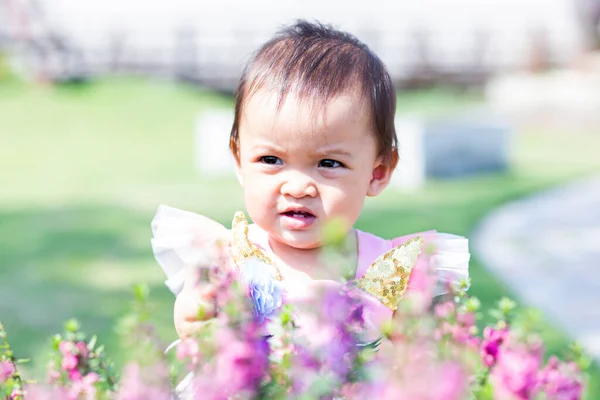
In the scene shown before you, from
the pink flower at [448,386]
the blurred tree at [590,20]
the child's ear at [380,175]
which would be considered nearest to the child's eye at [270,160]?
the child's ear at [380,175]

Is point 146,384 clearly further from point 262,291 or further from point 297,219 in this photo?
point 297,219

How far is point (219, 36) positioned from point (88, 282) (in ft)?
48.5

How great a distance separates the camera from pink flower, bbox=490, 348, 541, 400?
1402 millimetres

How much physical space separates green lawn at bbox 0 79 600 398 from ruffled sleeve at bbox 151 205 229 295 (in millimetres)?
334

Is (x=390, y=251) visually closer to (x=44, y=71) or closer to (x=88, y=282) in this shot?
(x=88, y=282)

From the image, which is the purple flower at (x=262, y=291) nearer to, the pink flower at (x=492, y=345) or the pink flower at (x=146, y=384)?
the pink flower at (x=492, y=345)

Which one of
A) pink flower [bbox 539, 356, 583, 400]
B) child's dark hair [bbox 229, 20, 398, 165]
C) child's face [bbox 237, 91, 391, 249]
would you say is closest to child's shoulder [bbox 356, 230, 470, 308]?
child's face [bbox 237, 91, 391, 249]

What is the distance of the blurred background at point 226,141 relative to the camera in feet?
19.4

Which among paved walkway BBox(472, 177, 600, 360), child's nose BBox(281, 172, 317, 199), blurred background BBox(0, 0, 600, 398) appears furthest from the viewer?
blurred background BBox(0, 0, 600, 398)

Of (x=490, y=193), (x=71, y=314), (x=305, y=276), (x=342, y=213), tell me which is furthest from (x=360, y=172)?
(x=490, y=193)

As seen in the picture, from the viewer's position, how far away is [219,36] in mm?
20125

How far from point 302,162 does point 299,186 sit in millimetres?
56

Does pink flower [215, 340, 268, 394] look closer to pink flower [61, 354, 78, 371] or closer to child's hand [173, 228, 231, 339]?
child's hand [173, 228, 231, 339]

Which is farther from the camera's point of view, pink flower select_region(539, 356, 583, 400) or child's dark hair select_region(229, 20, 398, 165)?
child's dark hair select_region(229, 20, 398, 165)
